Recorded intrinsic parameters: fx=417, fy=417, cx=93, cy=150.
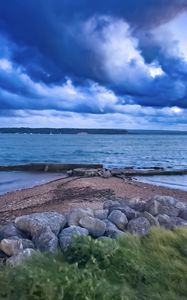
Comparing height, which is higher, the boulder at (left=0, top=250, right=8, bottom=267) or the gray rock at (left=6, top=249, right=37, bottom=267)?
the gray rock at (left=6, top=249, right=37, bottom=267)

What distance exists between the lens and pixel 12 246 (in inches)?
241

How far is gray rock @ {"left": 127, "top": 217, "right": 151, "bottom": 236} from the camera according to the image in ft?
22.5

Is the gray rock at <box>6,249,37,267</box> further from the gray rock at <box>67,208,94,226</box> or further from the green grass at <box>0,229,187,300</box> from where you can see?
the gray rock at <box>67,208,94,226</box>

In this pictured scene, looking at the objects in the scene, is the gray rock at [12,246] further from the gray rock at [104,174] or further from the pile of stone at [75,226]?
the gray rock at [104,174]

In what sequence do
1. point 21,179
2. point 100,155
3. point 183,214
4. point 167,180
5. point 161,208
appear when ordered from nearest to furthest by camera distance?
point 161,208 < point 183,214 < point 167,180 < point 21,179 < point 100,155

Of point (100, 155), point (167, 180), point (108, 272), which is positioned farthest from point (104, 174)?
point (100, 155)

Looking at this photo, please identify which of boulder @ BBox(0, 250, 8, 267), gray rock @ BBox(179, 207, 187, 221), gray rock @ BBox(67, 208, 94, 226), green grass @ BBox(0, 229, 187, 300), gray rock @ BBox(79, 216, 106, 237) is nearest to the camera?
green grass @ BBox(0, 229, 187, 300)

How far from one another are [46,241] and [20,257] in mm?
740

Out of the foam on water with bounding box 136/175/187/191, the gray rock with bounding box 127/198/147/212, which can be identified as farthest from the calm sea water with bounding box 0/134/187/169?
the gray rock with bounding box 127/198/147/212

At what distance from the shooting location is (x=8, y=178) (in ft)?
95.2

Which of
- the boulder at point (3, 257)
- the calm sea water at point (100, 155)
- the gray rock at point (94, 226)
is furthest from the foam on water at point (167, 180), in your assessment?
the boulder at point (3, 257)

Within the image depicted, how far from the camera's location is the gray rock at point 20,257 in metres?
5.31

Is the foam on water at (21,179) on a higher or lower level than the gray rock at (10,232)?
lower

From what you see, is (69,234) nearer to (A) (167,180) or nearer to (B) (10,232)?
(B) (10,232)
